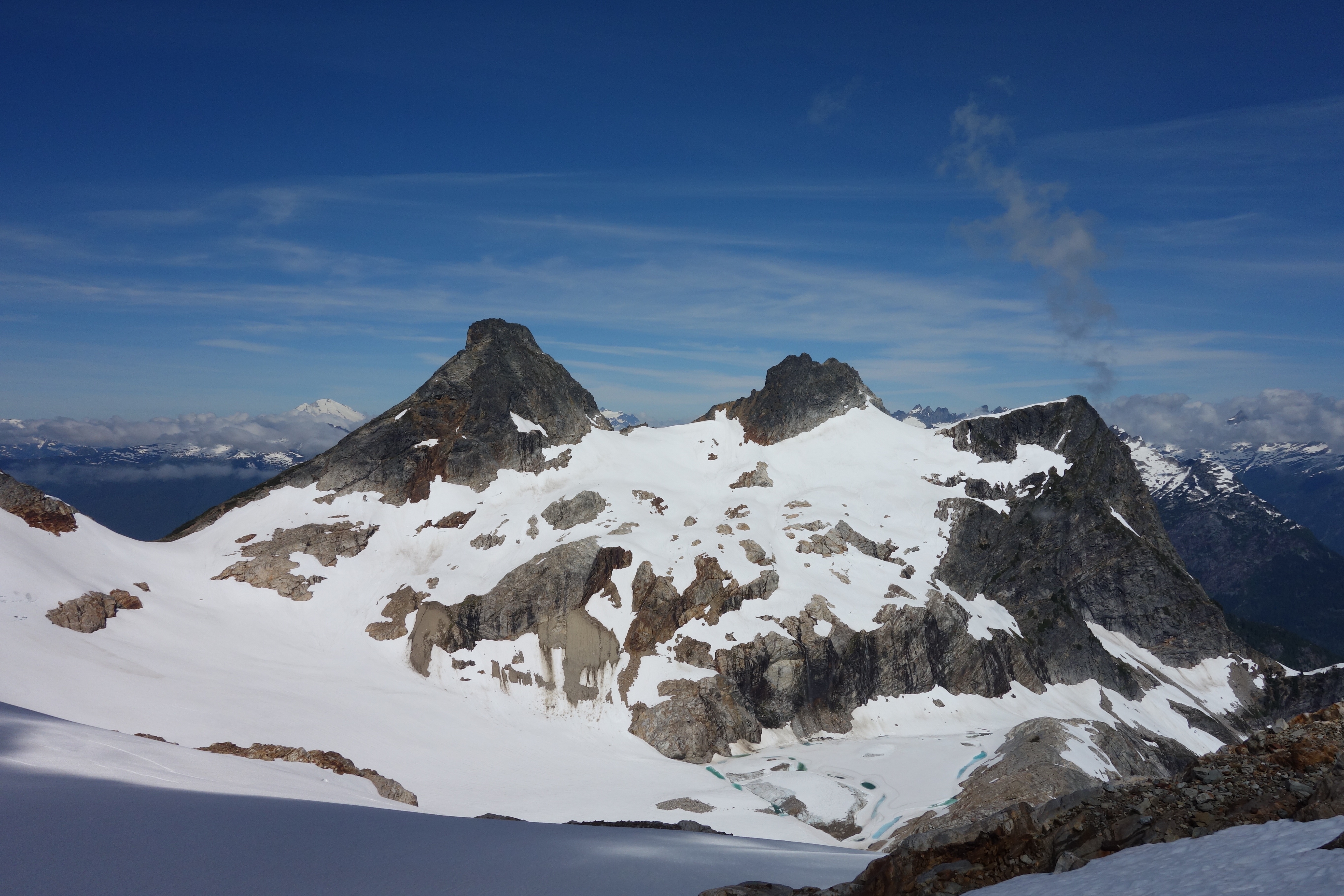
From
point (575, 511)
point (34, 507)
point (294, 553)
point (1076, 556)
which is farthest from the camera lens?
point (1076, 556)

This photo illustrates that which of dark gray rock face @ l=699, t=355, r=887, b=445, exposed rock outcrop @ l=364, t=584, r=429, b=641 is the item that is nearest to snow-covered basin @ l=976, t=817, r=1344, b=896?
exposed rock outcrop @ l=364, t=584, r=429, b=641

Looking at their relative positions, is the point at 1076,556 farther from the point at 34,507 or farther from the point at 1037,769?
the point at 34,507

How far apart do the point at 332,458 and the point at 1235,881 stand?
134 m

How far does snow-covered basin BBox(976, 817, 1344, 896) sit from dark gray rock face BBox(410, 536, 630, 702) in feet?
294

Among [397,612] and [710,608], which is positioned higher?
[710,608]

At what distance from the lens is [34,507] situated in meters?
92.0

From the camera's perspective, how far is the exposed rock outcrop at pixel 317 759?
142ft

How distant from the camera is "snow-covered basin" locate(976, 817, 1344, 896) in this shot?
A: 9.66 m

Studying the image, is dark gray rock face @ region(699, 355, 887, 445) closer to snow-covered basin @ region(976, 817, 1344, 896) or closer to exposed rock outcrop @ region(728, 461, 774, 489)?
exposed rock outcrop @ region(728, 461, 774, 489)

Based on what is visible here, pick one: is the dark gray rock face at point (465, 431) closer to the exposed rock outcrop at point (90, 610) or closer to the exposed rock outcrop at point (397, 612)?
the exposed rock outcrop at point (397, 612)

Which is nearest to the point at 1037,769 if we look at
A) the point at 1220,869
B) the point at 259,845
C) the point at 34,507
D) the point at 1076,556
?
the point at 1220,869

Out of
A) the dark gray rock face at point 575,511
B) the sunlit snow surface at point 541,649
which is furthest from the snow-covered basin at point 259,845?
the dark gray rock face at point 575,511

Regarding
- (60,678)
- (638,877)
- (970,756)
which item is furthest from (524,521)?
(638,877)

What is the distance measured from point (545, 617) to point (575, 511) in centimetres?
2152
